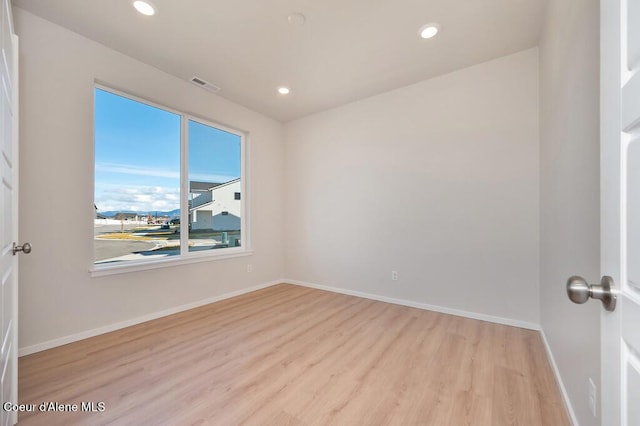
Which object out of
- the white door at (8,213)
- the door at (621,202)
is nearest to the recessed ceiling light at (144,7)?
the white door at (8,213)

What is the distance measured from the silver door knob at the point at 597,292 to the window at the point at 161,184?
141 inches

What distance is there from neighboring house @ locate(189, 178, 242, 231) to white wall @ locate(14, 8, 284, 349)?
81 centimetres

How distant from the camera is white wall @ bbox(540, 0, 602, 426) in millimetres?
1238

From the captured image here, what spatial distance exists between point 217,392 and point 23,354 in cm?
182

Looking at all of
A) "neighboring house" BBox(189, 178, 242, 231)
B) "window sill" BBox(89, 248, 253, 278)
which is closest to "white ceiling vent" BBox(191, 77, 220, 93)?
"neighboring house" BBox(189, 178, 242, 231)

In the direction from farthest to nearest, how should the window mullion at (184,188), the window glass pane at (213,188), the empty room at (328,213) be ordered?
the window glass pane at (213,188) → the window mullion at (184,188) → the empty room at (328,213)

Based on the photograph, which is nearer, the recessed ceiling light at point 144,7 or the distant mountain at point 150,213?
the recessed ceiling light at point 144,7

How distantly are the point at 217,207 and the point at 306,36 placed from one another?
2.60 m

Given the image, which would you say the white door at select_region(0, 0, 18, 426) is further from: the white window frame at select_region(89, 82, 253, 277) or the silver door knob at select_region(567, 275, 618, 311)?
the silver door knob at select_region(567, 275, 618, 311)

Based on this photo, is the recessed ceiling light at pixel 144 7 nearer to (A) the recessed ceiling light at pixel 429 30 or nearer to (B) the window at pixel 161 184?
(B) the window at pixel 161 184

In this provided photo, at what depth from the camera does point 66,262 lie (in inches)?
96.9

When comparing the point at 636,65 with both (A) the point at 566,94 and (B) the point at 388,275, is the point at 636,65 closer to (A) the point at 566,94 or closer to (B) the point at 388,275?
(A) the point at 566,94

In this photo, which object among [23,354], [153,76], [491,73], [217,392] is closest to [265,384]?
[217,392]

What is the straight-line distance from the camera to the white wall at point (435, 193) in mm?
2797
